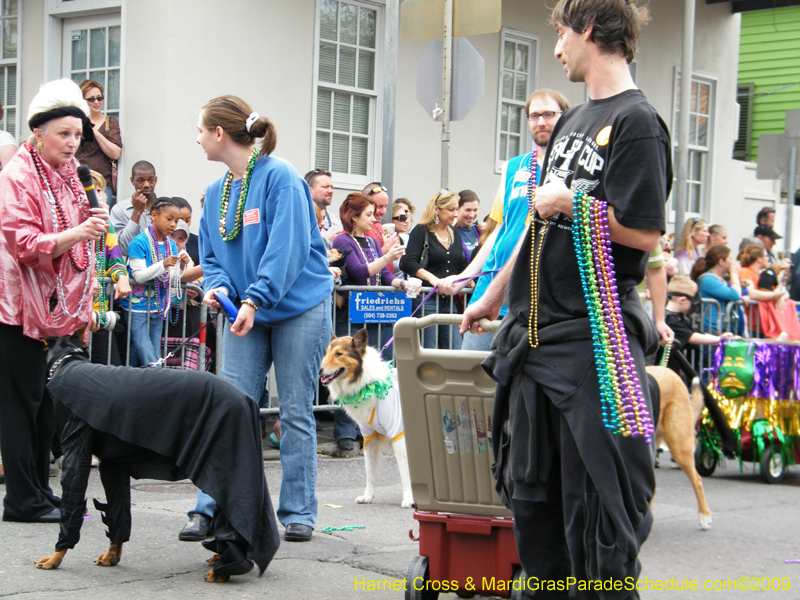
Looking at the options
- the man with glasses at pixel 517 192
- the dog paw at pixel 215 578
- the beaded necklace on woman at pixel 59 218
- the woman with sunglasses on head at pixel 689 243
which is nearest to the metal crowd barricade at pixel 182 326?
the beaded necklace on woman at pixel 59 218

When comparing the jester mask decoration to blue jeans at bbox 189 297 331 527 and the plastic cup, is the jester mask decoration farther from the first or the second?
blue jeans at bbox 189 297 331 527

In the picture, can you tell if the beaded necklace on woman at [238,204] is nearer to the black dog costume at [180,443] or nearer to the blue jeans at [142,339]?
the black dog costume at [180,443]

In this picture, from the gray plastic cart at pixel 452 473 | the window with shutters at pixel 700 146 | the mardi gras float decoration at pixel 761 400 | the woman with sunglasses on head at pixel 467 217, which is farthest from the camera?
the window with shutters at pixel 700 146

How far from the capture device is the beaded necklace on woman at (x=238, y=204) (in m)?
4.70

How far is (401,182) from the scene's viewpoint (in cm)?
1208

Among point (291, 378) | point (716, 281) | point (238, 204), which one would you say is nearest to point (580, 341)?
point (291, 378)

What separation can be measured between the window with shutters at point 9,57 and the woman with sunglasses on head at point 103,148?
1944 millimetres

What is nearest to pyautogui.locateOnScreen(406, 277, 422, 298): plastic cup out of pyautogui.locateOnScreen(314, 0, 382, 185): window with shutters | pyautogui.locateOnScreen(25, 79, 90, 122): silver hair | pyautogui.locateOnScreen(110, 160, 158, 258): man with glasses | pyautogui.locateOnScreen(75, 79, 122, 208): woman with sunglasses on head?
pyautogui.locateOnScreen(110, 160, 158, 258): man with glasses

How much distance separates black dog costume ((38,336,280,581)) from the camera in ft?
12.9

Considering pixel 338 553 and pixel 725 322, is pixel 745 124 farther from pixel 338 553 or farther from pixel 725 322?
pixel 338 553

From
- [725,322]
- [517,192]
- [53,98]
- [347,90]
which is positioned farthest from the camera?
[347,90]

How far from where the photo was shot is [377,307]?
8.26 meters

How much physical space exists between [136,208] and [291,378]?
4396 mm

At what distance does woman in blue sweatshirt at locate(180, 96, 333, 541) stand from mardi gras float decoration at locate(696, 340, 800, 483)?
4228 millimetres
